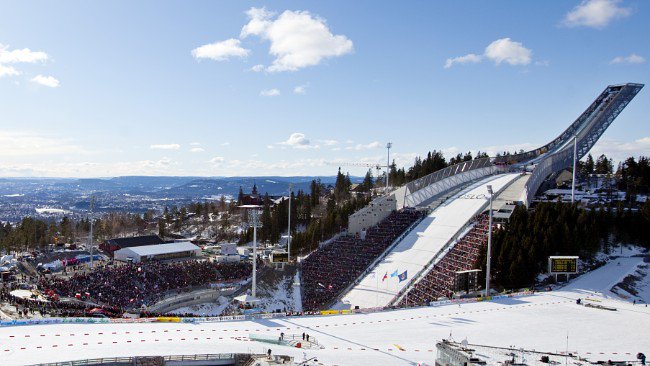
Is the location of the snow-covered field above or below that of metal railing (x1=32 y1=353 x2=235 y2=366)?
below

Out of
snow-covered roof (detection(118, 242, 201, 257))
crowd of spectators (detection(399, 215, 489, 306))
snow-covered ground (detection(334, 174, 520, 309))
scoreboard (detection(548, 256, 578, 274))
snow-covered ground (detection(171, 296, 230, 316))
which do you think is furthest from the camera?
snow-covered roof (detection(118, 242, 201, 257))

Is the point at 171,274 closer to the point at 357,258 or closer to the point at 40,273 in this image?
the point at 40,273

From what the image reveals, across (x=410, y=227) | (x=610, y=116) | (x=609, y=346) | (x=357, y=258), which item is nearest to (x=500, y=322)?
(x=609, y=346)

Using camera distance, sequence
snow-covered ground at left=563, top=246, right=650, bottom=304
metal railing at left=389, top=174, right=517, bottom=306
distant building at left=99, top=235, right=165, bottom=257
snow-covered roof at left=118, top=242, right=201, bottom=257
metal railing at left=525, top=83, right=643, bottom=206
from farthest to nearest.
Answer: metal railing at left=525, top=83, right=643, bottom=206, distant building at left=99, top=235, right=165, bottom=257, snow-covered roof at left=118, top=242, right=201, bottom=257, metal railing at left=389, top=174, right=517, bottom=306, snow-covered ground at left=563, top=246, right=650, bottom=304

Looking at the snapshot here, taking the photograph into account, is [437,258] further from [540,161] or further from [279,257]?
[540,161]

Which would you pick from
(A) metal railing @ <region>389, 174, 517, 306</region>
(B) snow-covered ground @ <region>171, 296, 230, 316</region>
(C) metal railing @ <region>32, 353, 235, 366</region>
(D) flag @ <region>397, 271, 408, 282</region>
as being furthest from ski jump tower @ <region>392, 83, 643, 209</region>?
(C) metal railing @ <region>32, 353, 235, 366</region>

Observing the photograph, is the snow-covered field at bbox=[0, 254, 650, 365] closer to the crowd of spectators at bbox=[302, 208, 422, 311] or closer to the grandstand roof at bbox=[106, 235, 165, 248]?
the crowd of spectators at bbox=[302, 208, 422, 311]

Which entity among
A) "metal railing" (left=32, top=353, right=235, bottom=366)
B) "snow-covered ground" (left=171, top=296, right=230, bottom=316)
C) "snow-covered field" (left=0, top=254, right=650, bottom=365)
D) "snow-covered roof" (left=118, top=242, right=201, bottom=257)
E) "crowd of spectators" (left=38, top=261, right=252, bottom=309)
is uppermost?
"metal railing" (left=32, top=353, right=235, bottom=366)
